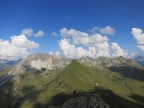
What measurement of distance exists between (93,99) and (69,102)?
14863mm

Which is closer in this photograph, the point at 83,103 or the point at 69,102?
the point at 83,103

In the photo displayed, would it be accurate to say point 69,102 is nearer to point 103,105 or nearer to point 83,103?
point 83,103

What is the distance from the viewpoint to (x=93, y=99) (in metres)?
107

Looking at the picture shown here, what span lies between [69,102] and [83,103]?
1012 centimetres

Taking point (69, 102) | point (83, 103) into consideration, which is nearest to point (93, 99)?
point (83, 103)

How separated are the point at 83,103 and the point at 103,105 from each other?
31.6ft

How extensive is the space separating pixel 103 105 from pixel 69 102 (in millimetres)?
19508

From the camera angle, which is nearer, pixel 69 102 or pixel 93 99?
pixel 93 99

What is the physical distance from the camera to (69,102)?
384ft

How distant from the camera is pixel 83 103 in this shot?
10906cm

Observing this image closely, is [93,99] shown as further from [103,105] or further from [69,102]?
[69,102]

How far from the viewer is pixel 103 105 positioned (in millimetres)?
103562

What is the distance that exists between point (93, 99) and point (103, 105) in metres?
5.31

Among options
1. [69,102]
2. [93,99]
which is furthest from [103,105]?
[69,102]
